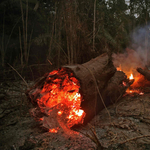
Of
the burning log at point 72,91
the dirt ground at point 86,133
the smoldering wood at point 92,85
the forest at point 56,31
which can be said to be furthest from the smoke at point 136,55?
the burning log at point 72,91

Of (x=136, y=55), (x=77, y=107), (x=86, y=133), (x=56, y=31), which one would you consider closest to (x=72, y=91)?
(x=77, y=107)

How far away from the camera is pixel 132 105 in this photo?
2785mm

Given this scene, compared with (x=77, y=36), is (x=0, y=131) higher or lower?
lower

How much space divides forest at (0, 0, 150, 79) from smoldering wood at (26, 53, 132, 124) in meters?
0.55

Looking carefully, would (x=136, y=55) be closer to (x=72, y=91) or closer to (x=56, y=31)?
(x=56, y=31)

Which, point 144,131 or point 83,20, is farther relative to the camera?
point 83,20

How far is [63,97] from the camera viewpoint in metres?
2.35

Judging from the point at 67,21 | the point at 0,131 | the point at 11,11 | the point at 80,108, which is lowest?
the point at 0,131

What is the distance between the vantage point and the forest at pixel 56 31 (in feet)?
10.8

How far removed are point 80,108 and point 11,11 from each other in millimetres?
4598

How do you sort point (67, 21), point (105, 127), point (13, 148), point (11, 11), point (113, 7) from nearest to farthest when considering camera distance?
point (13, 148), point (105, 127), point (67, 21), point (11, 11), point (113, 7)

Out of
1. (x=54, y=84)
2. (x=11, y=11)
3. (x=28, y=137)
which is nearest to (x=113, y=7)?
(x=11, y=11)

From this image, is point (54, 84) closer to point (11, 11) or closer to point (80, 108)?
point (80, 108)

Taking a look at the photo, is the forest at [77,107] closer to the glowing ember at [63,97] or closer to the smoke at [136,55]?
the glowing ember at [63,97]
